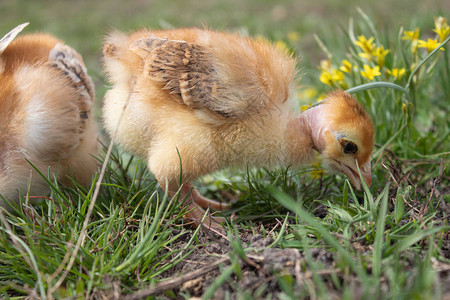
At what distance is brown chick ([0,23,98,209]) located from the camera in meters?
2.32

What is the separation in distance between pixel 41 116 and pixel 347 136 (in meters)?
1.68

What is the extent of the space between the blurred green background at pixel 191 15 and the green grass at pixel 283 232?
255 centimetres

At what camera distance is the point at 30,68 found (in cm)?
250

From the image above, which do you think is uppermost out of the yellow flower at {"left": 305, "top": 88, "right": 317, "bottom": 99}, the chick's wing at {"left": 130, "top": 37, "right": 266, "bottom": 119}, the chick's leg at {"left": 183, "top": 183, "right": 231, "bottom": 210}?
the chick's wing at {"left": 130, "top": 37, "right": 266, "bottom": 119}

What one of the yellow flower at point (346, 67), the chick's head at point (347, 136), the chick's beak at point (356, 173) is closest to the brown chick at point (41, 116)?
the chick's head at point (347, 136)

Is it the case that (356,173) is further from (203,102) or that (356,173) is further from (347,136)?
(203,102)

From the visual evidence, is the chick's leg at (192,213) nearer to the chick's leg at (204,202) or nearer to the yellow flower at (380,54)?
the chick's leg at (204,202)

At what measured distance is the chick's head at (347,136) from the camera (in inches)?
91.9

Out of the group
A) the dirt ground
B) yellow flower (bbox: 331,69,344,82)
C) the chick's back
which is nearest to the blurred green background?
yellow flower (bbox: 331,69,344,82)

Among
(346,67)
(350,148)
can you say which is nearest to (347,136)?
(350,148)

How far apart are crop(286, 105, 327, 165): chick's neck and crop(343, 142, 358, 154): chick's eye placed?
0.13 metres

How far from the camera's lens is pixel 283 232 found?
2.12 metres

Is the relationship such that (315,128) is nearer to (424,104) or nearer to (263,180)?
(263,180)

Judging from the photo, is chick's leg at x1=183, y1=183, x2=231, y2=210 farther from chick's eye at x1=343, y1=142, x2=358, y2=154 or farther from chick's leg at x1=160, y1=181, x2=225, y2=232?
chick's eye at x1=343, y1=142, x2=358, y2=154
